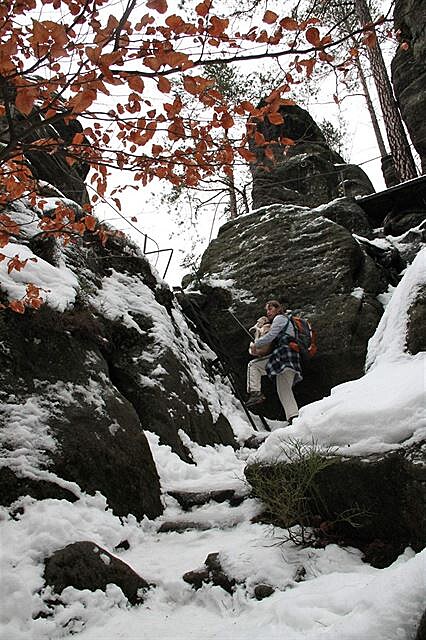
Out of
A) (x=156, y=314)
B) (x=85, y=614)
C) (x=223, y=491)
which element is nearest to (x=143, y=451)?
(x=223, y=491)

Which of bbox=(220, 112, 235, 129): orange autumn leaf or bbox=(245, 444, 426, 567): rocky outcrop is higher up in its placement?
bbox=(220, 112, 235, 129): orange autumn leaf

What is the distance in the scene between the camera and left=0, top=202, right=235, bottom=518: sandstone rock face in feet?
12.3

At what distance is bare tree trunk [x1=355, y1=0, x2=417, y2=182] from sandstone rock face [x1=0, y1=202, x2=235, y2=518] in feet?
31.9

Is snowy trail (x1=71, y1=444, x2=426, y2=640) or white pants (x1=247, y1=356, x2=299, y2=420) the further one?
white pants (x1=247, y1=356, x2=299, y2=420)

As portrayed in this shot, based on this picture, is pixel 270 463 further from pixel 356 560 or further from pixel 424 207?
pixel 424 207

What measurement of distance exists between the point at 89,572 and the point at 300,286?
7.33 metres

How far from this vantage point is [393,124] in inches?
542

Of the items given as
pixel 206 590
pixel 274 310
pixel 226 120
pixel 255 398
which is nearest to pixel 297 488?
pixel 206 590

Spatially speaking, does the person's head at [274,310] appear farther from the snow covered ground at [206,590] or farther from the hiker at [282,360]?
the snow covered ground at [206,590]

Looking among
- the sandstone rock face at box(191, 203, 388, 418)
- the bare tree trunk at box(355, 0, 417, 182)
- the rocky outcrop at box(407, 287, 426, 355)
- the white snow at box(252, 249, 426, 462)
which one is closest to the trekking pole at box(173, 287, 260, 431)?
the sandstone rock face at box(191, 203, 388, 418)

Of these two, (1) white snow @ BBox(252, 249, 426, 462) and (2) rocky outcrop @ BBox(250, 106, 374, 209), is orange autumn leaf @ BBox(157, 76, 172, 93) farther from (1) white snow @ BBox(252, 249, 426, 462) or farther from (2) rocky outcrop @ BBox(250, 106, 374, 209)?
(2) rocky outcrop @ BBox(250, 106, 374, 209)

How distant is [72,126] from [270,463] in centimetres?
1072

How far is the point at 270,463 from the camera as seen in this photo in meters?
3.77

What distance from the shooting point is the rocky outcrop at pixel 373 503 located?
270 centimetres
